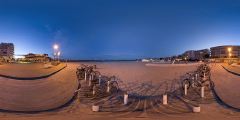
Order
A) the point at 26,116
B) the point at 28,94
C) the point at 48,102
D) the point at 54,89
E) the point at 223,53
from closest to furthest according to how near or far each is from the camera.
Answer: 1. the point at 26,116
2. the point at 48,102
3. the point at 28,94
4. the point at 54,89
5. the point at 223,53

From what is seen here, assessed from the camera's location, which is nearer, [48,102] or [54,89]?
[48,102]

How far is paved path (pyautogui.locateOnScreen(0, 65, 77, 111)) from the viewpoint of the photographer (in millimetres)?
14848

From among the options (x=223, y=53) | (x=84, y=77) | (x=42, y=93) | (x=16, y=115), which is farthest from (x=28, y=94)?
(x=223, y=53)

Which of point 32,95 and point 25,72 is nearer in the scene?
point 32,95

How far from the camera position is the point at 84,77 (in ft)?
84.3

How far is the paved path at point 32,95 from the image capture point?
585 inches

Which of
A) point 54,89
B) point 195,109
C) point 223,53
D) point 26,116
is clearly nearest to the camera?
point 26,116

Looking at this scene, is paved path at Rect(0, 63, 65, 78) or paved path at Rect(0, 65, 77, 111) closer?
paved path at Rect(0, 65, 77, 111)

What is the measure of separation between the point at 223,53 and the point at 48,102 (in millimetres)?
168032

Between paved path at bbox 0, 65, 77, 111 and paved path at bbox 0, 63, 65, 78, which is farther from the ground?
paved path at bbox 0, 63, 65, 78

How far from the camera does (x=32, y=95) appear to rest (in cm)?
1759

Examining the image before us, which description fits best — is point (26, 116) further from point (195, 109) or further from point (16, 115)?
point (195, 109)

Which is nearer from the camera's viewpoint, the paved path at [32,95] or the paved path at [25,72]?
the paved path at [32,95]

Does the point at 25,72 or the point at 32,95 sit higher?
the point at 25,72
